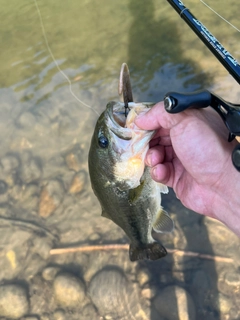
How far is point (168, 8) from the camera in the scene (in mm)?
6312

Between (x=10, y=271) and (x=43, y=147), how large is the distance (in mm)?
1814

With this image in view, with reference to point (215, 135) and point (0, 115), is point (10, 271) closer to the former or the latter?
point (0, 115)

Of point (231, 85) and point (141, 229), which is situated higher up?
point (141, 229)

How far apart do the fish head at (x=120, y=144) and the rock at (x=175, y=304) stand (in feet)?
5.79

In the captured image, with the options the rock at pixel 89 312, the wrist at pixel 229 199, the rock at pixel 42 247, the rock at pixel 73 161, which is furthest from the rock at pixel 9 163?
the wrist at pixel 229 199

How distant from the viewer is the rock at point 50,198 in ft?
14.4

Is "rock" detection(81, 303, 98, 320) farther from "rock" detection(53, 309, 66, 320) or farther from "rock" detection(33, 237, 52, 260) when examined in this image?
"rock" detection(33, 237, 52, 260)

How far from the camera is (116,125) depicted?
2082 millimetres

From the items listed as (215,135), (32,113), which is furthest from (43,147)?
(215,135)

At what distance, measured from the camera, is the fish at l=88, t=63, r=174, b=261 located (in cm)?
210

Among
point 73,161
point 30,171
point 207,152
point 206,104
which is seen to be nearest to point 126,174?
point 207,152

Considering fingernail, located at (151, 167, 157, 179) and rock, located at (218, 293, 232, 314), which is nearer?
fingernail, located at (151, 167, 157, 179)

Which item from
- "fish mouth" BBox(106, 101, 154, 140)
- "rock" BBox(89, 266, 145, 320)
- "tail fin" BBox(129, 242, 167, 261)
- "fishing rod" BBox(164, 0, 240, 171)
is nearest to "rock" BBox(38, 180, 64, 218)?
"rock" BBox(89, 266, 145, 320)

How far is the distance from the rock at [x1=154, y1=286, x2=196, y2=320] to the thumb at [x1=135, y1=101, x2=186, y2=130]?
2.13 meters
